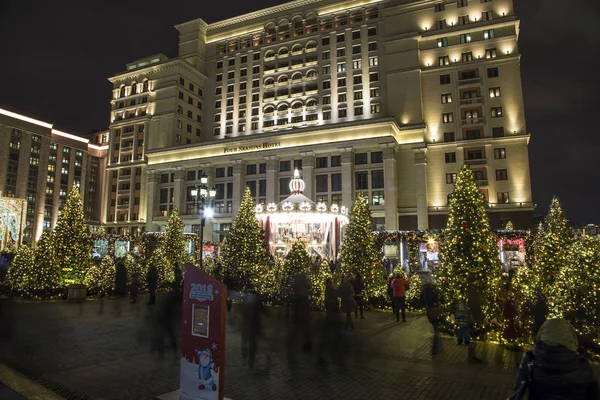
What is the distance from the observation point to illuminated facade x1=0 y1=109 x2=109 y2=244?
2717 inches

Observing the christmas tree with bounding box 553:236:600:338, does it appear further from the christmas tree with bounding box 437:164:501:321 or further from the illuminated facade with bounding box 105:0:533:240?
the illuminated facade with bounding box 105:0:533:240

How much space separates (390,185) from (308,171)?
36.5ft

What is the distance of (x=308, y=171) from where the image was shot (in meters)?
50.9

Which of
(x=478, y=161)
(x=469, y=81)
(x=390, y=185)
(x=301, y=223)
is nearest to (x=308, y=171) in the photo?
(x=390, y=185)

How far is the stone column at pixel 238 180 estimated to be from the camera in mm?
54469

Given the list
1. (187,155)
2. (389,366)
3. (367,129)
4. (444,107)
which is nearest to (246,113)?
(187,155)

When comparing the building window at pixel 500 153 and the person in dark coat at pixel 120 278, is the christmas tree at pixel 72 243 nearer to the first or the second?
the person in dark coat at pixel 120 278

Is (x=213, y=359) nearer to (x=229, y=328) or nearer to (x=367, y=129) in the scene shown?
(x=229, y=328)

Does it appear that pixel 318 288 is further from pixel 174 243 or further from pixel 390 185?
pixel 390 185

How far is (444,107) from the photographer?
49594mm

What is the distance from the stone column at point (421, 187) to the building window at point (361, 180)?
6.24m

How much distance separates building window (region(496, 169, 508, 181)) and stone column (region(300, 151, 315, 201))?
2270 cm

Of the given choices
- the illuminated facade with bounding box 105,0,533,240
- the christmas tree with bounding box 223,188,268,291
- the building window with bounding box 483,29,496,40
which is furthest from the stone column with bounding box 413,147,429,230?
the christmas tree with bounding box 223,188,268,291

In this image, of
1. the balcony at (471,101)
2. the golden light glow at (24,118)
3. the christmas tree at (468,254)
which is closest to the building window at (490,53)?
the balcony at (471,101)
